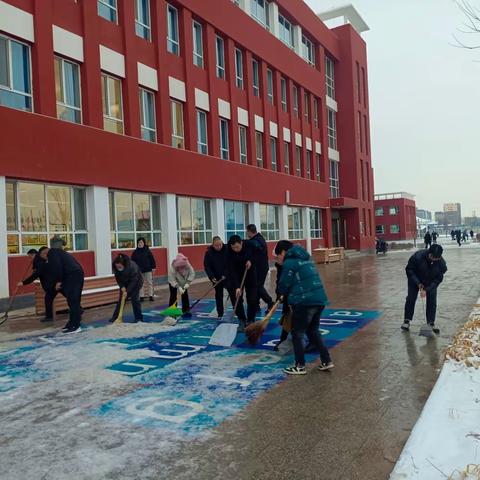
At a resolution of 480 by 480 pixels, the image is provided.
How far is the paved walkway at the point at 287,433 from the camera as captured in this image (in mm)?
3443

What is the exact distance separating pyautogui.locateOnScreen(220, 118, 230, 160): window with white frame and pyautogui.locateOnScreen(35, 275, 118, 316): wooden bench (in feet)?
37.9

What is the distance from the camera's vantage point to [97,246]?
15.4 m

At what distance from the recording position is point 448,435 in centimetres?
377

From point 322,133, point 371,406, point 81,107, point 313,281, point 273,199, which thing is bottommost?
point 371,406

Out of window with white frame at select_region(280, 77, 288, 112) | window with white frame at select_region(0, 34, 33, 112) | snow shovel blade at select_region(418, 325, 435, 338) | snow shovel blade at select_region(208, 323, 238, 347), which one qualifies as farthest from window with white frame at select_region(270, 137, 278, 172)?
snow shovel blade at select_region(208, 323, 238, 347)

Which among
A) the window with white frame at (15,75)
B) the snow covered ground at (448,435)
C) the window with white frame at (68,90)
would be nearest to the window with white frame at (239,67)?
the window with white frame at (68,90)

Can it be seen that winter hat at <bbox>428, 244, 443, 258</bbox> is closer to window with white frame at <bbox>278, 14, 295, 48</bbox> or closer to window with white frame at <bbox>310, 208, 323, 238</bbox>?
window with white frame at <bbox>310, 208, 323, 238</bbox>

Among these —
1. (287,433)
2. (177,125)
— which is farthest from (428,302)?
(177,125)

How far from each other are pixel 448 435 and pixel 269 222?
23.6 metres

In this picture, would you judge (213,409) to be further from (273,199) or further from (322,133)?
(322,133)

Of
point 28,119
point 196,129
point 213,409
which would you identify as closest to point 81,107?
point 28,119

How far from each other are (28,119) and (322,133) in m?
24.5

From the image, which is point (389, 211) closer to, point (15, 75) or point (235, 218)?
point (235, 218)

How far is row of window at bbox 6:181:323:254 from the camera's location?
44.0 ft
